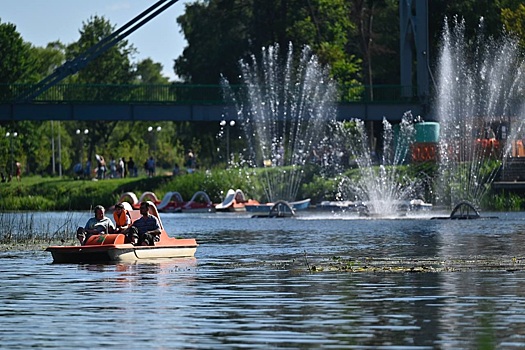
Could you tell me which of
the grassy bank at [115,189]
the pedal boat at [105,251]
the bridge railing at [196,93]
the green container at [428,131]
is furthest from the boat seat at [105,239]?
the bridge railing at [196,93]

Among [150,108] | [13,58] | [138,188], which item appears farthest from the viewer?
[13,58]

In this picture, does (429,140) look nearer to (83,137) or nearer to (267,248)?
(267,248)

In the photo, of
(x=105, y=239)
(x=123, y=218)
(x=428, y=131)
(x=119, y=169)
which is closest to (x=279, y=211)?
(x=428, y=131)

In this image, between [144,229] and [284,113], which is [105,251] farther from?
[284,113]

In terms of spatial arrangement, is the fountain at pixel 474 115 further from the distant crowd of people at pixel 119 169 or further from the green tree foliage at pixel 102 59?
the green tree foliage at pixel 102 59

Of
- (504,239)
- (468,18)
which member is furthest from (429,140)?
(504,239)

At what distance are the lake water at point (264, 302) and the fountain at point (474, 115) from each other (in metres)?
39.6

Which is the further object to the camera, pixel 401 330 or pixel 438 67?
pixel 438 67

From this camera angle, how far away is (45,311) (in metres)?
28.1

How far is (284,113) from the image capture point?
104188 mm

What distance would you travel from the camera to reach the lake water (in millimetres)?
23641

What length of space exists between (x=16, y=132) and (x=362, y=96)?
41.0m

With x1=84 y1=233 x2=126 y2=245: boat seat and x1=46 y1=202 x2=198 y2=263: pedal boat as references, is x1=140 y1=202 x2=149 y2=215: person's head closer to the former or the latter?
x1=46 y1=202 x2=198 y2=263: pedal boat

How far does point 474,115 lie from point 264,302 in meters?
69.5
